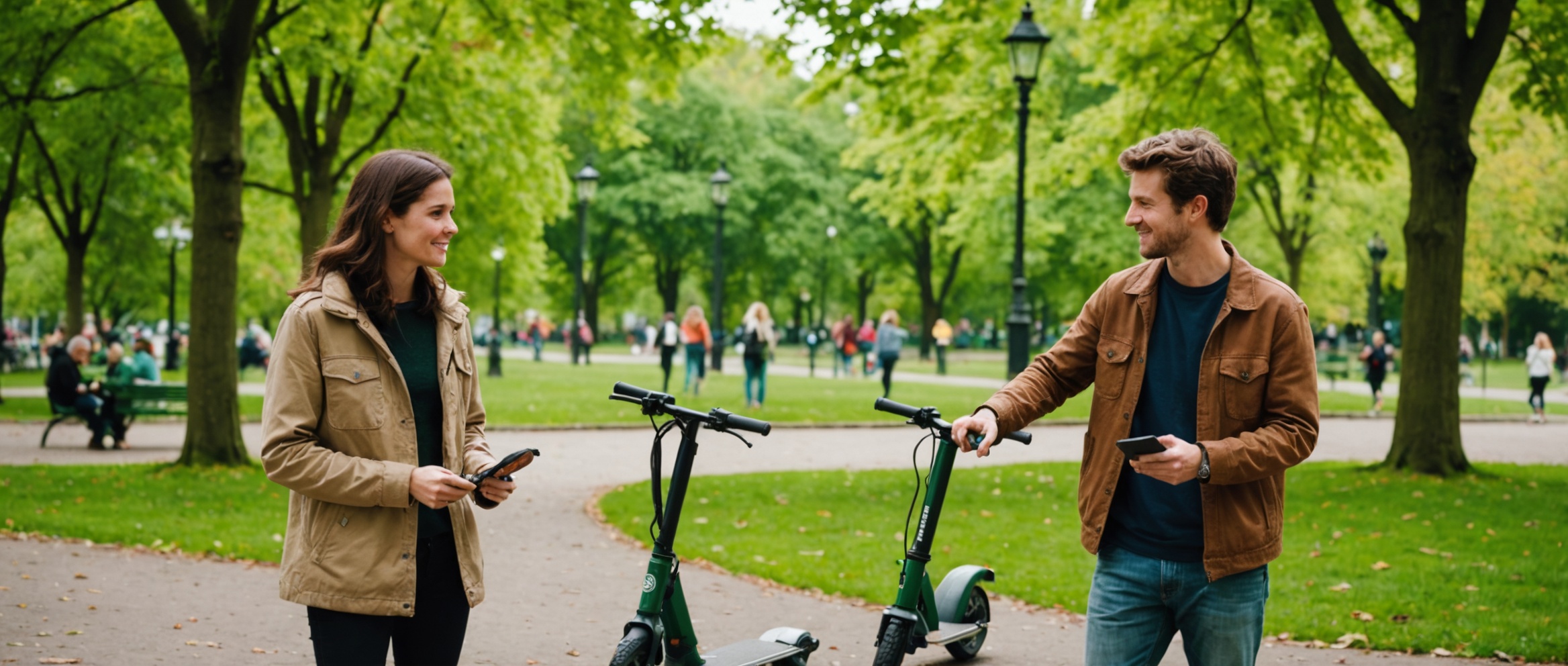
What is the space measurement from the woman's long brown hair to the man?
1523 millimetres

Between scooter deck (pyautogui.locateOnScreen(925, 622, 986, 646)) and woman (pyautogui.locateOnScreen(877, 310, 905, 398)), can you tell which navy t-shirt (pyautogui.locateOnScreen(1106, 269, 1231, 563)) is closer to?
scooter deck (pyautogui.locateOnScreen(925, 622, 986, 646))

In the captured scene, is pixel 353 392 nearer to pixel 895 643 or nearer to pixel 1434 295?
pixel 895 643

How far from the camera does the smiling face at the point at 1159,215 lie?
3188 mm

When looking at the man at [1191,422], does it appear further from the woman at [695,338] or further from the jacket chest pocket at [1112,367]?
the woman at [695,338]

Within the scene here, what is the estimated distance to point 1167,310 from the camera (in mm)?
3314

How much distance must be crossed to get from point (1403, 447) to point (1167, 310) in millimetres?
10287

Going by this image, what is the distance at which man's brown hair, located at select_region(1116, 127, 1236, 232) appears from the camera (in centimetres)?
316

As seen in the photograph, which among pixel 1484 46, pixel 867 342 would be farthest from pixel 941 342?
pixel 1484 46

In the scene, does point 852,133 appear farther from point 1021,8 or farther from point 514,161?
point 1021,8

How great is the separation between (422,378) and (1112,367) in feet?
5.68

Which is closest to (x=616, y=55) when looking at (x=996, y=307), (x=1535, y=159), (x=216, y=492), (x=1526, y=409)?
(x=216, y=492)

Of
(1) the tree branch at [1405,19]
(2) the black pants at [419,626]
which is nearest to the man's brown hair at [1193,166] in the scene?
(2) the black pants at [419,626]

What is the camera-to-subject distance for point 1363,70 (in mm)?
12352

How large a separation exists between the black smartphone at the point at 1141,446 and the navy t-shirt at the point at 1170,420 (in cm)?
26
